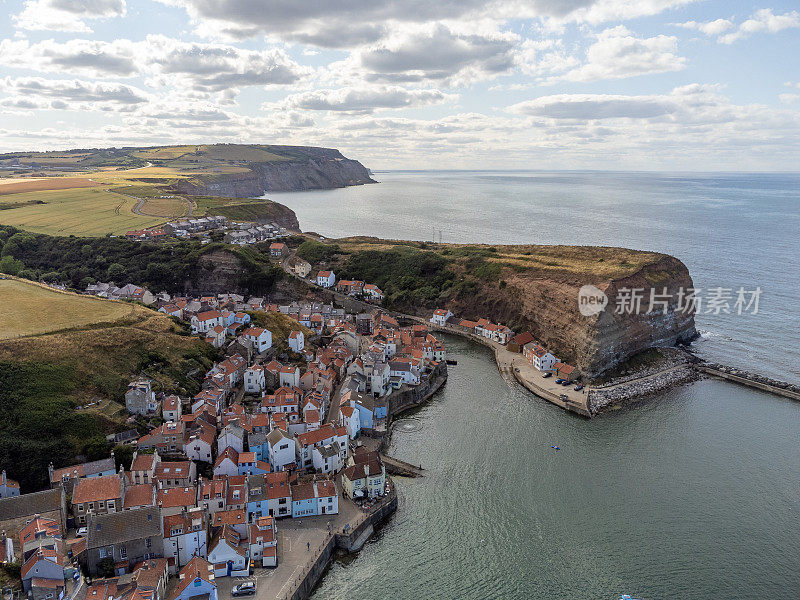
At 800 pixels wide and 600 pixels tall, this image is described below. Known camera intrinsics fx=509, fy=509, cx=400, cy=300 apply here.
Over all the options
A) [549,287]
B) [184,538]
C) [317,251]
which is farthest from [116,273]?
[549,287]

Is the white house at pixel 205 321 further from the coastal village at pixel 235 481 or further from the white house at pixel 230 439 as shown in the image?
the white house at pixel 230 439

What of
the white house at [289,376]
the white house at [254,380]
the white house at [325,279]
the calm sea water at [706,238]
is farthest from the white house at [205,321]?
the calm sea water at [706,238]

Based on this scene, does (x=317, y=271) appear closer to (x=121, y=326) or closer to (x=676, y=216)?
(x=121, y=326)

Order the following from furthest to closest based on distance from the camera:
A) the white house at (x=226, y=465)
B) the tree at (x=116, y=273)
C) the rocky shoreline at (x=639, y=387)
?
the tree at (x=116, y=273)
the rocky shoreline at (x=639, y=387)
the white house at (x=226, y=465)

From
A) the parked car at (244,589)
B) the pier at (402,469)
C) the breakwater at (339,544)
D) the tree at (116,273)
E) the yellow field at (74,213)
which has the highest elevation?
the yellow field at (74,213)

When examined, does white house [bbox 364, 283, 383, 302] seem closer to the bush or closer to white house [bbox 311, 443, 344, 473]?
the bush

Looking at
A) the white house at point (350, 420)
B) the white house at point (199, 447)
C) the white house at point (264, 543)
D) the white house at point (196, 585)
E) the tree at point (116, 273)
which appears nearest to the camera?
the white house at point (196, 585)
